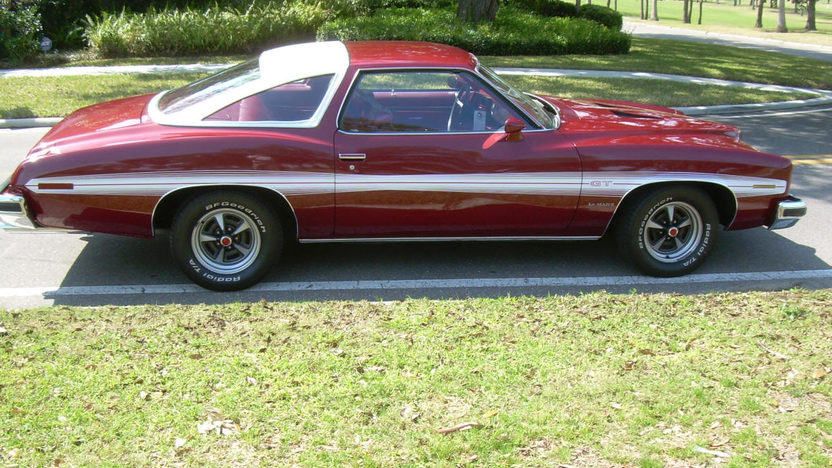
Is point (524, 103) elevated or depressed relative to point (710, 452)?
elevated

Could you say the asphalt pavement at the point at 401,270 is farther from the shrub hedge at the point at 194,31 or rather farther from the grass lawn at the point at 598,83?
the shrub hedge at the point at 194,31

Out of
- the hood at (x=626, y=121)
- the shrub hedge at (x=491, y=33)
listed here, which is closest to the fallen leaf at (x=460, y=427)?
the hood at (x=626, y=121)

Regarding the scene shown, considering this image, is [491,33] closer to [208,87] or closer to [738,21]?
[208,87]

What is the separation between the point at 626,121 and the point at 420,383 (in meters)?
3.08

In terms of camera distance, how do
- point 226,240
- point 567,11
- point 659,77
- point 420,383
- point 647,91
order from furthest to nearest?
1. point 567,11
2. point 659,77
3. point 647,91
4. point 226,240
5. point 420,383

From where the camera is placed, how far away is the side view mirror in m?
5.44

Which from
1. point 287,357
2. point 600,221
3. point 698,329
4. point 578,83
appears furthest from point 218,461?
point 578,83

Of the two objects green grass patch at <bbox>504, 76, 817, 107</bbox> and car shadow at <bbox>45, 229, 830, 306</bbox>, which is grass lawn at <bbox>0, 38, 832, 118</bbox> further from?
car shadow at <bbox>45, 229, 830, 306</bbox>

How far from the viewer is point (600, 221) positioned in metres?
5.69

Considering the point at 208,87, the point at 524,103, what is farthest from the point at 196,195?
the point at 524,103

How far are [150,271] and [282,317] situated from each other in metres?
1.54

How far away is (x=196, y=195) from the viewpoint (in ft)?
17.4

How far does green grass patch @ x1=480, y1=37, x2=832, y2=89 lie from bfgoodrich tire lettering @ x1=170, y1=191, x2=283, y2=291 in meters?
11.1

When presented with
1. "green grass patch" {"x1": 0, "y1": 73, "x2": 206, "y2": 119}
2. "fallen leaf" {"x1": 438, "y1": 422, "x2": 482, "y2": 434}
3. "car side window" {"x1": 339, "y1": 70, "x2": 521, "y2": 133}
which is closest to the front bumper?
"car side window" {"x1": 339, "y1": 70, "x2": 521, "y2": 133}
